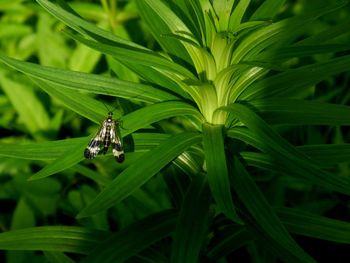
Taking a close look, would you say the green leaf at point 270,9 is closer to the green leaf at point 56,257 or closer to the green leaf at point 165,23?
the green leaf at point 165,23

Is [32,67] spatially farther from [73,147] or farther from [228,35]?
[228,35]

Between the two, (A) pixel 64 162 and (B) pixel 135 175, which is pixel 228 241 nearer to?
(B) pixel 135 175

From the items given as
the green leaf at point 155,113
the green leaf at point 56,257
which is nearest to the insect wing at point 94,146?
the green leaf at point 155,113

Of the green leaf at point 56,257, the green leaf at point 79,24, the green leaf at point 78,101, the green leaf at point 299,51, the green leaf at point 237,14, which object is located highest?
the green leaf at point 79,24

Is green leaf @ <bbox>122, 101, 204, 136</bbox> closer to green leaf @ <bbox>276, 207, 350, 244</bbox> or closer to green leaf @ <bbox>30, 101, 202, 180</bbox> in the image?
green leaf @ <bbox>30, 101, 202, 180</bbox>

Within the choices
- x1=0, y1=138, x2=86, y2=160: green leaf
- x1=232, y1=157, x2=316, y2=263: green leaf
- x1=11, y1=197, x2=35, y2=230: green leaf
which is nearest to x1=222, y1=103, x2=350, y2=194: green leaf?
x1=232, y1=157, x2=316, y2=263: green leaf

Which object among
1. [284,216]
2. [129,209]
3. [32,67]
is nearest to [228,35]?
[32,67]

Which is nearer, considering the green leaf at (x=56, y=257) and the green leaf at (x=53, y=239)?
the green leaf at (x=53, y=239)
